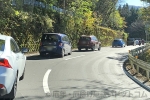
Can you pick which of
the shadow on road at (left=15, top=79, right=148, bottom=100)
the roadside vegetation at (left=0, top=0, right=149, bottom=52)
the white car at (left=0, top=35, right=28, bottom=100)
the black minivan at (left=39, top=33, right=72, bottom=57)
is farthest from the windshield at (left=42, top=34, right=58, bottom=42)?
the white car at (left=0, top=35, right=28, bottom=100)

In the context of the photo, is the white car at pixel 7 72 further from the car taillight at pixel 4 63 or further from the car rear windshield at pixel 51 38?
the car rear windshield at pixel 51 38

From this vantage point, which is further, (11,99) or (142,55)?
(142,55)

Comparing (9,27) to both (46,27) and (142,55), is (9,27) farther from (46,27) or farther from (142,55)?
(142,55)

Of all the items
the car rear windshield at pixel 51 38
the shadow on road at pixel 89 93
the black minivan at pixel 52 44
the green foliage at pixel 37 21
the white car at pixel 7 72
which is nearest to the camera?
the white car at pixel 7 72

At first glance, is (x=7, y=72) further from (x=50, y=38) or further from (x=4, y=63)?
(x=50, y=38)

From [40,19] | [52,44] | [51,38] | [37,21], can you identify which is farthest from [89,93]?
[40,19]

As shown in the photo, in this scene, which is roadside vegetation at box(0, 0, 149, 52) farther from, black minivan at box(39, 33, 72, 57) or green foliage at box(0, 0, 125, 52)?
black minivan at box(39, 33, 72, 57)

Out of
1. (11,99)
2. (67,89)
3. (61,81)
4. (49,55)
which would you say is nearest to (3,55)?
(11,99)

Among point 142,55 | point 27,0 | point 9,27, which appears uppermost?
point 27,0

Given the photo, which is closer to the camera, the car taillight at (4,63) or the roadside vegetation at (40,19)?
the car taillight at (4,63)

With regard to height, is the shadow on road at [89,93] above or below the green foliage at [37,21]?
below

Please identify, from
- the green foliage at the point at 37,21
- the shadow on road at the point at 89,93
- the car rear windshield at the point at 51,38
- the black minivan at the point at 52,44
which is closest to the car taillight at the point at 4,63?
the shadow on road at the point at 89,93

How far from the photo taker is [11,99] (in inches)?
290

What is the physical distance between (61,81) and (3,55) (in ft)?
12.9
